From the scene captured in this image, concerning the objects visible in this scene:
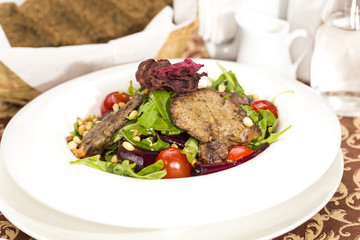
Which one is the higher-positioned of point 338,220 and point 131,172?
point 131,172

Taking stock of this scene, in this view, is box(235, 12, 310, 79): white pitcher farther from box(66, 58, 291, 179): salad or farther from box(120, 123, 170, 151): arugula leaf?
box(120, 123, 170, 151): arugula leaf

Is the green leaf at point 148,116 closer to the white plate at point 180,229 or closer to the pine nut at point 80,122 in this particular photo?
the pine nut at point 80,122

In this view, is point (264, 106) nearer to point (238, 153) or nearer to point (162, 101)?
point (238, 153)

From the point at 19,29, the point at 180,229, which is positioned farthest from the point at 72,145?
the point at 19,29

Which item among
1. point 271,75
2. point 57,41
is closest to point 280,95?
point 271,75

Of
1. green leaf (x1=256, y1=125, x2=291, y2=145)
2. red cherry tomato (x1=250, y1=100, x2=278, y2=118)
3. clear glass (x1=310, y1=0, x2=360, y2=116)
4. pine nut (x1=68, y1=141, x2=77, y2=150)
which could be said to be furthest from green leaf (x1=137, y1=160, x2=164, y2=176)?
clear glass (x1=310, y1=0, x2=360, y2=116)

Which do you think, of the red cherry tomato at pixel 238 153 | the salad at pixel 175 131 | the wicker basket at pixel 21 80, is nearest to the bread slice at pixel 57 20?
the wicker basket at pixel 21 80
